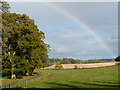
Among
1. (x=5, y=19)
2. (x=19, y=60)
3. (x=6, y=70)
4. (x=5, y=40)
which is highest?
(x=5, y=19)

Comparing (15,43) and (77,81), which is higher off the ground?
(15,43)

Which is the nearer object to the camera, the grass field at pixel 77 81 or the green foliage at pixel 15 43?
the grass field at pixel 77 81

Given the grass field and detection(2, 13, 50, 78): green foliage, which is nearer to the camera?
the grass field

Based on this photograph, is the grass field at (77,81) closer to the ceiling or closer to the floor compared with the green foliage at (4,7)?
closer to the floor

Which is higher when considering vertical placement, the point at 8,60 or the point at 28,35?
the point at 28,35

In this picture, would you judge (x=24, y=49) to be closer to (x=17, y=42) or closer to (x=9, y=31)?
(x=17, y=42)

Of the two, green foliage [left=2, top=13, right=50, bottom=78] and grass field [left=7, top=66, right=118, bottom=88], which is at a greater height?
green foliage [left=2, top=13, right=50, bottom=78]

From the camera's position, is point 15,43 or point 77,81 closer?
point 77,81

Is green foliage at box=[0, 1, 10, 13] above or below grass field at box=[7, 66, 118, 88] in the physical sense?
above

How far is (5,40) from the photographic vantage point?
37344 millimetres

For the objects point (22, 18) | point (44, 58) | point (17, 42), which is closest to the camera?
point (17, 42)

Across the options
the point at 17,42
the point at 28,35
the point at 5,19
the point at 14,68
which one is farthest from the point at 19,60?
the point at 5,19

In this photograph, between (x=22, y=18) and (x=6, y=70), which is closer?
(x=6, y=70)

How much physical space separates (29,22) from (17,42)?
9.86m
